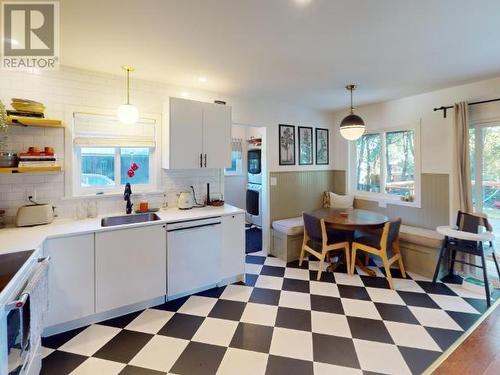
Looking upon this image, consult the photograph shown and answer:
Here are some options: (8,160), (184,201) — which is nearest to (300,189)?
(184,201)

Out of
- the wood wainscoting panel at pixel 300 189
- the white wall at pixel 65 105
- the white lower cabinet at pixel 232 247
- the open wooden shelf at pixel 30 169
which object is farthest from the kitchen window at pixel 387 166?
the open wooden shelf at pixel 30 169

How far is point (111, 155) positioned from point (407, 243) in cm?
392

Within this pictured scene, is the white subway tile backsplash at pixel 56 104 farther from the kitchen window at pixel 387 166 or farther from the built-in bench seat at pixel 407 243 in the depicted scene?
the kitchen window at pixel 387 166

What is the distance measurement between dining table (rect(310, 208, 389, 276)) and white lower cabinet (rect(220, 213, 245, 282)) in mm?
1064

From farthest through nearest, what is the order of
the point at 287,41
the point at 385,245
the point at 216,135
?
the point at 216,135, the point at 385,245, the point at 287,41

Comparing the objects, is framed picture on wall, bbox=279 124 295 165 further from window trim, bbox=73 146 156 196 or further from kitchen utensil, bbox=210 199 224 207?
window trim, bbox=73 146 156 196

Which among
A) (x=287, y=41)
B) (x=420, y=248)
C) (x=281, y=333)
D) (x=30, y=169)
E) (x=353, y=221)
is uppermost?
(x=287, y=41)

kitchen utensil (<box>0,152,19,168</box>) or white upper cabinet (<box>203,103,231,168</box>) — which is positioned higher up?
white upper cabinet (<box>203,103,231,168</box>)

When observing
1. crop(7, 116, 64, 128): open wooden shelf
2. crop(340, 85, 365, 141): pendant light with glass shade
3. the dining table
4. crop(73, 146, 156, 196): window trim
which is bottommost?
the dining table

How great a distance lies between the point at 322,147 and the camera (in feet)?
16.0

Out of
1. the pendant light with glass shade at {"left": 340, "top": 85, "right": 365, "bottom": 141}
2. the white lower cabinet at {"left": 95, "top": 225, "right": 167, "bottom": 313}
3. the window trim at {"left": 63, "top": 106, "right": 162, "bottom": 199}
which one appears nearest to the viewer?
the white lower cabinet at {"left": 95, "top": 225, "right": 167, "bottom": 313}

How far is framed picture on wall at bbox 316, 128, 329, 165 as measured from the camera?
4.81 m

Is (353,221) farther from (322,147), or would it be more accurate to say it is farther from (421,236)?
(322,147)

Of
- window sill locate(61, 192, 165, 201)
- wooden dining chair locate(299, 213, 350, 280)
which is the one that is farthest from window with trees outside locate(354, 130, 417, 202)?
window sill locate(61, 192, 165, 201)
